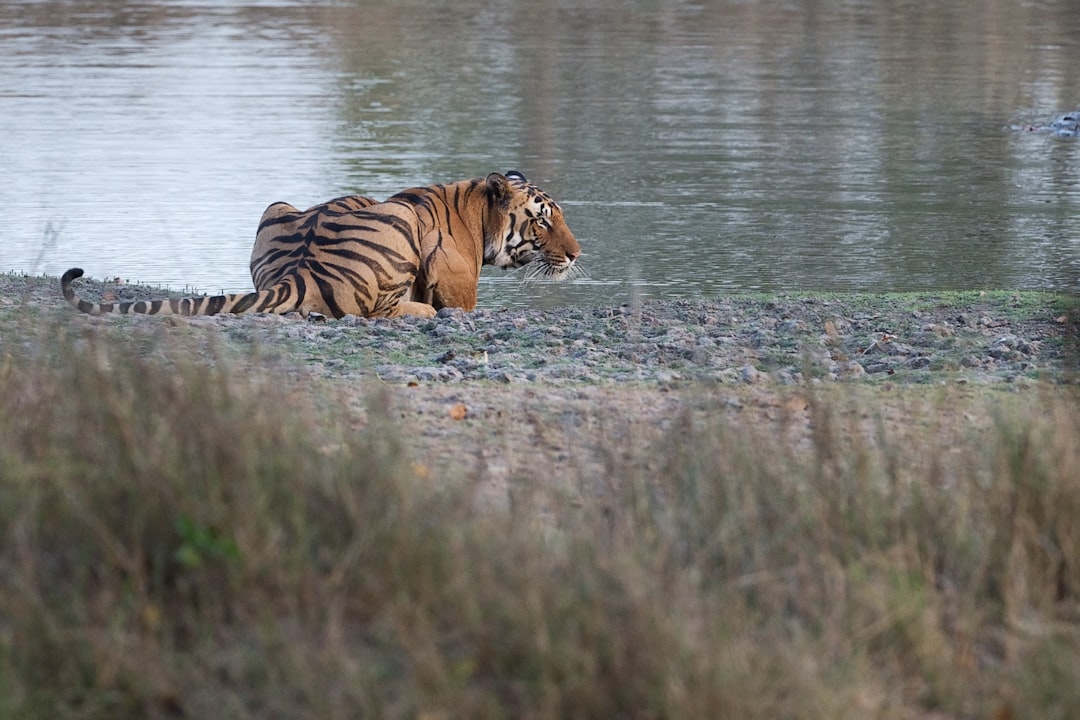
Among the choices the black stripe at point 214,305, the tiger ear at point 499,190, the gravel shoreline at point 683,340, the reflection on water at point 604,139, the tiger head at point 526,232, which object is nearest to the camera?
the gravel shoreline at point 683,340

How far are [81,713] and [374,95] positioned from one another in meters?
18.6

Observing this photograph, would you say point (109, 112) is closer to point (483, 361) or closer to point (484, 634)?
point (483, 361)

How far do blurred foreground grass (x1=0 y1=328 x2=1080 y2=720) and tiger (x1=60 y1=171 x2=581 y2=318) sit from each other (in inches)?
161

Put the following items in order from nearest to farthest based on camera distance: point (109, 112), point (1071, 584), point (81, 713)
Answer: point (81, 713) → point (1071, 584) → point (109, 112)

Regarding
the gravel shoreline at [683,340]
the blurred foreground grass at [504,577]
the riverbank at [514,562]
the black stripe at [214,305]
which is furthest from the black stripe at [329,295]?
the blurred foreground grass at [504,577]

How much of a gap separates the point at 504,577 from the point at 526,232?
610 centimetres

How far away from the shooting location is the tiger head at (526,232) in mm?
9867

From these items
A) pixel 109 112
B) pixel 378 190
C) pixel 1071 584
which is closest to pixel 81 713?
pixel 1071 584

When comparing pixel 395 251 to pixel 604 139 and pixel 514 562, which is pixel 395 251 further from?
pixel 604 139

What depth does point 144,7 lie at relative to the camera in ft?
117

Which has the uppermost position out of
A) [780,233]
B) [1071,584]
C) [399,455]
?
[399,455]

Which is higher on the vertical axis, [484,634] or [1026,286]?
[484,634]

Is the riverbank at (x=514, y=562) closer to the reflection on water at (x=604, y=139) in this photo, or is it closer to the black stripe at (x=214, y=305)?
the black stripe at (x=214, y=305)

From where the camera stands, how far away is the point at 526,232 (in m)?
9.98
